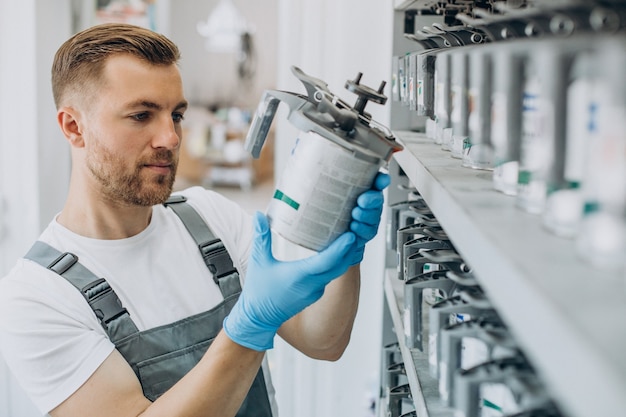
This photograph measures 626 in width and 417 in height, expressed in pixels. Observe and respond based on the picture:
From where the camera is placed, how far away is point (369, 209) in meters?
1.07

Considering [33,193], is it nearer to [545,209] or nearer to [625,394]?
[545,209]

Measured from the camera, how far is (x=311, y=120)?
979mm

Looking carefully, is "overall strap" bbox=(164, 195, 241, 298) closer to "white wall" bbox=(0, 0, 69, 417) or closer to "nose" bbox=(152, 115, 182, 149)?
"nose" bbox=(152, 115, 182, 149)

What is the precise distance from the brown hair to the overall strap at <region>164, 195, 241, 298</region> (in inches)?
16.6

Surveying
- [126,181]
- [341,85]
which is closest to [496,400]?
[126,181]

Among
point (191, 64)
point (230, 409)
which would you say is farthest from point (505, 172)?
point (191, 64)

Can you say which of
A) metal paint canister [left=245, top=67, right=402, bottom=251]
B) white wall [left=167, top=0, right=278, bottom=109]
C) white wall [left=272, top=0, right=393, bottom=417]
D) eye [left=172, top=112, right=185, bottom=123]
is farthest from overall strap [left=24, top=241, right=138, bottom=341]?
white wall [left=167, top=0, right=278, bottom=109]

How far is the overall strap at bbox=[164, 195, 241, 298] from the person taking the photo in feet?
5.55

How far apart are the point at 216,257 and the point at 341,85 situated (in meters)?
1.08

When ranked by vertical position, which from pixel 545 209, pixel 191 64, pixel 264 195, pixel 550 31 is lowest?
pixel 264 195

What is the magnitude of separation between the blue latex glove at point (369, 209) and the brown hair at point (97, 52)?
2.44 feet

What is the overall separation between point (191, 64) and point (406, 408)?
10833 millimetres

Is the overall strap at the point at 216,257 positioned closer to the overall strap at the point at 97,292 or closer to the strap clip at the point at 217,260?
the strap clip at the point at 217,260

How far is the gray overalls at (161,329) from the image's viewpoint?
1464 millimetres
